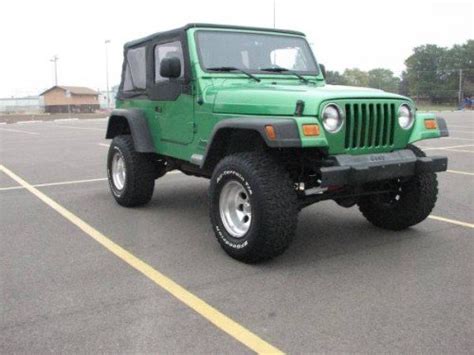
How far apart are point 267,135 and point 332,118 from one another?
1.96 ft

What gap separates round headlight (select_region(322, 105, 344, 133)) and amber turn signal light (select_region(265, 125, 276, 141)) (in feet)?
1.51

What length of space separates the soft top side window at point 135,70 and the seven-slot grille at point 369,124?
291 centimetres

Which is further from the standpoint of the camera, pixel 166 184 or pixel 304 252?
pixel 166 184

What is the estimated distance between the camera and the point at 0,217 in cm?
627

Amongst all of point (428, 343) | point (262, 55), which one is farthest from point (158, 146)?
point (428, 343)

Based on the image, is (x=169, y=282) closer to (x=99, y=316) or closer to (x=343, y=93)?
(x=99, y=316)

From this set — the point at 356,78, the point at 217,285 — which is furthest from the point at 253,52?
the point at 356,78

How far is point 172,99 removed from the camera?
5.71 meters

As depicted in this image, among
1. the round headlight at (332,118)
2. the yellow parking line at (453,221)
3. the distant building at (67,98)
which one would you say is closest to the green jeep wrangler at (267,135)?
the round headlight at (332,118)

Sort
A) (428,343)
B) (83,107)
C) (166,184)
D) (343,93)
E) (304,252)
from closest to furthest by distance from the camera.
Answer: (428,343), (343,93), (304,252), (166,184), (83,107)

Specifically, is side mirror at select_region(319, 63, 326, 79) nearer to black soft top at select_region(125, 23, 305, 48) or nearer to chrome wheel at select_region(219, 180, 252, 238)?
black soft top at select_region(125, 23, 305, 48)

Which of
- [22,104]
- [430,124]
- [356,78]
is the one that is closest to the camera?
[430,124]

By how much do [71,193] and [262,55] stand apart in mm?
3674

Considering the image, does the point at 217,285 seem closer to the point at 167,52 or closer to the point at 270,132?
the point at 270,132
